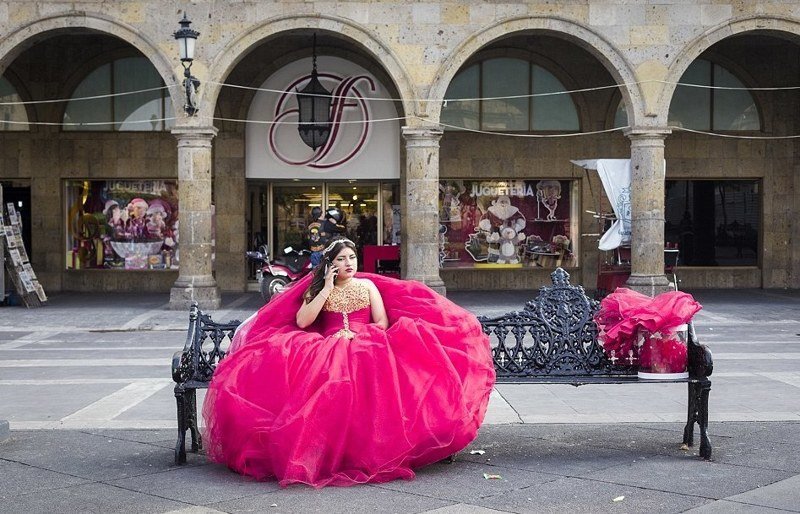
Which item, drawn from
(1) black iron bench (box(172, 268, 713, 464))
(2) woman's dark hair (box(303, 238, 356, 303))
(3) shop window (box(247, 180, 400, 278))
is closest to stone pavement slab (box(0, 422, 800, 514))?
(1) black iron bench (box(172, 268, 713, 464))

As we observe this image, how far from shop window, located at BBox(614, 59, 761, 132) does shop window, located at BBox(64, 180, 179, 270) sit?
417 inches

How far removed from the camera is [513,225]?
932 inches

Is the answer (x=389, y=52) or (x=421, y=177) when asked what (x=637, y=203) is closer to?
(x=421, y=177)

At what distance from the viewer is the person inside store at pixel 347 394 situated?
20.5ft

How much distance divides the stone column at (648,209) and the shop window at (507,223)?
442cm

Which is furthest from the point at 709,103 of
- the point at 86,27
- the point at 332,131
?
the point at 86,27

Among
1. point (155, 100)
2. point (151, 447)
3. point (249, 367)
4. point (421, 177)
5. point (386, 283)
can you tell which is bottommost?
point (151, 447)

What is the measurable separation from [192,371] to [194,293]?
11775 mm

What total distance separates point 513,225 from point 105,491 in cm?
1817

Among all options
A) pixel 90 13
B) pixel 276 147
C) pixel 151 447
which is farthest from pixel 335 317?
pixel 276 147

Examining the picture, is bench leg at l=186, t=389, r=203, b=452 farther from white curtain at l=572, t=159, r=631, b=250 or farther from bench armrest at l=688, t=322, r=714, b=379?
white curtain at l=572, t=159, r=631, b=250

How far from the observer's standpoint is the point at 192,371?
7.34 m

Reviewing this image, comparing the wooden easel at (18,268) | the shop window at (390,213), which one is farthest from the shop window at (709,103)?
the wooden easel at (18,268)

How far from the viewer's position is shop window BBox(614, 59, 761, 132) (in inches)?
926
